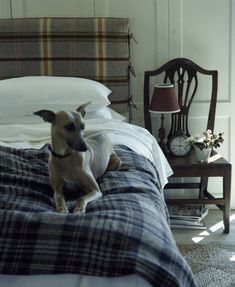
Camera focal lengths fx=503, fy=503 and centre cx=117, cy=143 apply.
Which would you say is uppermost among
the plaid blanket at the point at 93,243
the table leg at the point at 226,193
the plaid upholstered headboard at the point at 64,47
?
the plaid upholstered headboard at the point at 64,47

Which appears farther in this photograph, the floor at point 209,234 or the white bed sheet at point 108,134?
the floor at point 209,234

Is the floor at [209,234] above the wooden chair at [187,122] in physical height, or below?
below

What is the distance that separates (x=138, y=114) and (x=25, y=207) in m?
2.21

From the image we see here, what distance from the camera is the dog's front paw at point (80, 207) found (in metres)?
1.61

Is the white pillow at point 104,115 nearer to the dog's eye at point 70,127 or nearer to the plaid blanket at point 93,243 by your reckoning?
the dog's eye at point 70,127

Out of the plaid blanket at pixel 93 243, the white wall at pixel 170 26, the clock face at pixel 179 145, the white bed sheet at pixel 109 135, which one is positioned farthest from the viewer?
the white wall at pixel 170 26

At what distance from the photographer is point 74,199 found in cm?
180

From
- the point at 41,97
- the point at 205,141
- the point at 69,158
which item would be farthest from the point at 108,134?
the point at 205,141

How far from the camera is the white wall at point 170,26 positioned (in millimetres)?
3570

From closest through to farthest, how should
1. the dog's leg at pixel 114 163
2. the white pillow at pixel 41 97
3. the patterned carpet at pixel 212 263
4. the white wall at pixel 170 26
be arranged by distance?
the dog's leg at pixel 114 163 < the patterned carpet at pixel 212 263 < the white pillow at pixel 41 97 < the white wall at pixel 170 26

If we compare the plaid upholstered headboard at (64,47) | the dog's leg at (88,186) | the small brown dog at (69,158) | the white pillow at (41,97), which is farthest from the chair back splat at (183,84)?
the dog's leg at (88,186)

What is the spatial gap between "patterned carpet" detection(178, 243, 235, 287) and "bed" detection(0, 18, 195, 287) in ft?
1.75

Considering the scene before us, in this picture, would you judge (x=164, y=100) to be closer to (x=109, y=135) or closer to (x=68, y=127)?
(x=109, y=135)

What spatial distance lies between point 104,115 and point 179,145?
2.11 feet
